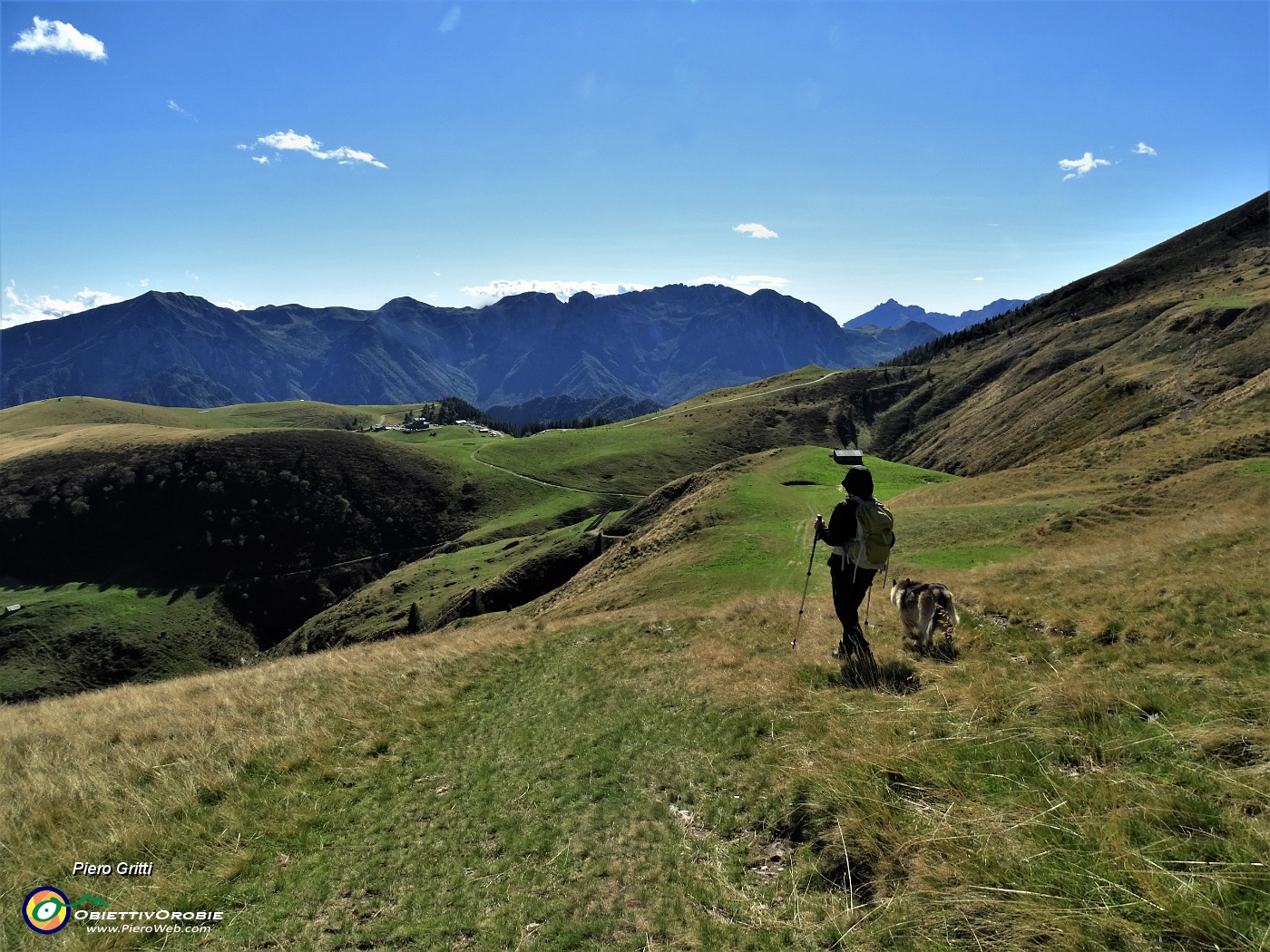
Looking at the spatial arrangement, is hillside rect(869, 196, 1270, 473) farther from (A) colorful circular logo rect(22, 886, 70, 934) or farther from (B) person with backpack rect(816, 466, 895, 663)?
(A) colorful circular logo rect(22, 886, 70, 934)

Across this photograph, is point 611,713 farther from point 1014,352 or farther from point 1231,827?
point 1014,352

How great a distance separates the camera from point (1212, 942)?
144 inches

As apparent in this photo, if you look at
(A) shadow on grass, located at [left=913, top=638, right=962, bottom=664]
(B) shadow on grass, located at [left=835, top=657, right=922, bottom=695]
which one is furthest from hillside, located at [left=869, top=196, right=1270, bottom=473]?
(B) shadow on grass, located at [left=835, top=657, right=922, bottom=695]

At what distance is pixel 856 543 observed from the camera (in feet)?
35.4

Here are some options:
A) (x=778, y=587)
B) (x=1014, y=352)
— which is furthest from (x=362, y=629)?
(x=1014, y=352)

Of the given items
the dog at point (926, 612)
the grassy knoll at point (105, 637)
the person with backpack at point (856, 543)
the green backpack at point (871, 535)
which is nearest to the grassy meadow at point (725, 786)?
the dog at point (926, 612)

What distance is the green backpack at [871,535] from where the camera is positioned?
10.6 m

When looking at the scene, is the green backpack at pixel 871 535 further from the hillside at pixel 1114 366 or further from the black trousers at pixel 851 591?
Answer: the hillside at pixel 1114 366

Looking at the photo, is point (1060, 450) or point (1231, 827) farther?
point (1060, 450)

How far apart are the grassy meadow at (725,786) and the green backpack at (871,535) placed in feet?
6.36

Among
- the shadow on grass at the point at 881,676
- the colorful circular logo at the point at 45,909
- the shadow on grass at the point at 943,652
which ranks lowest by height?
the colorful circular logo at the point at 45,909

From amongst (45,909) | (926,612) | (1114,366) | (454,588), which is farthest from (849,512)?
(1114,366)

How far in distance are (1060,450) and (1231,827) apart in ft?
260

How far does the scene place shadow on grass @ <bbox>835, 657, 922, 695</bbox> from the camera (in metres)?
9.73
